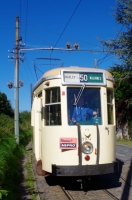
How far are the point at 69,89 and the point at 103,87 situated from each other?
3.05 feet

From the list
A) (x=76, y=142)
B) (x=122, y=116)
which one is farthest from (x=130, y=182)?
(x=122, y=116)

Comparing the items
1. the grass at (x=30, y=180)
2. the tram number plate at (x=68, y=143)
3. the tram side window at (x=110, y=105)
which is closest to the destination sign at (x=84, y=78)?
the tram side window at (x=110, y=105)

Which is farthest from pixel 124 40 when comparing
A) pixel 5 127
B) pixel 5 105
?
pixel 5 105

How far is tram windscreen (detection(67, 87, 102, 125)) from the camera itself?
7.91m

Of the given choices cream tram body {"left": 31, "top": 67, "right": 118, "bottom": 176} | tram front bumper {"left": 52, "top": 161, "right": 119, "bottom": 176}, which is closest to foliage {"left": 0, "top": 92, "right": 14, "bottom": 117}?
cream tram body {"left": 31, "top": 67, "right": 118, "bottom": 176}

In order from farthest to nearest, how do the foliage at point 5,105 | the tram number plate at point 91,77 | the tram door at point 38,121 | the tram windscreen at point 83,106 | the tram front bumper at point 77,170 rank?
the foliage at point 5,105, the tram door at point 38,121, the tram number plate at point 91,77, the tram windscreen at point 83,106, the tram front bumper at point 77,170

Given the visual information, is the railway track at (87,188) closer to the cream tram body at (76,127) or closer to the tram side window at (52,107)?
the cream tram body at (76,127)

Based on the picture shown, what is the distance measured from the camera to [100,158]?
789 centimetres

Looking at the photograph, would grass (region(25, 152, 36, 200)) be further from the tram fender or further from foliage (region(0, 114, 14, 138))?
foliage (region(0, 114, 14, 138))

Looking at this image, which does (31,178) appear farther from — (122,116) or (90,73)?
(122,116)

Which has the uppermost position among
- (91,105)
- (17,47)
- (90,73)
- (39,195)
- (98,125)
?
(17,47)

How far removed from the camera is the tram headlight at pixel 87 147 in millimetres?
7734

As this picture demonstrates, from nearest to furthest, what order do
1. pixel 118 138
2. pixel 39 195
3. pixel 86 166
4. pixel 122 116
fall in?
pixel 86 166, pixel 39 195, pixel 122 116, pixel 118 138

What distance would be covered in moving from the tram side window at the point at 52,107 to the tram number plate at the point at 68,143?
1.56 feet
